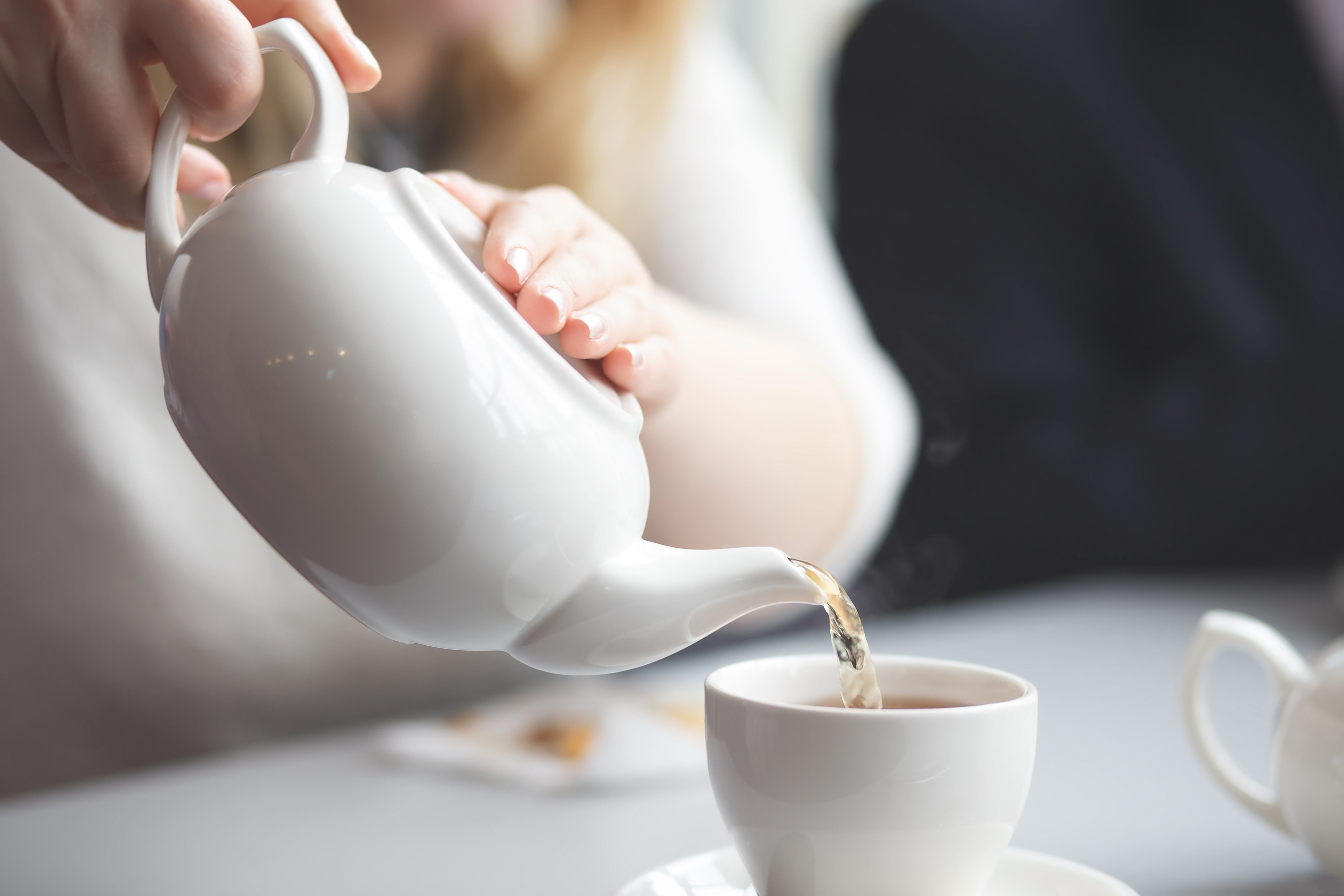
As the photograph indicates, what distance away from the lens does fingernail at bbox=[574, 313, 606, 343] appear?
49 cm

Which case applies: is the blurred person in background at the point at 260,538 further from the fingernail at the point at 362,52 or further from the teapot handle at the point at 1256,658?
the teapot handle at the point at 1256,658

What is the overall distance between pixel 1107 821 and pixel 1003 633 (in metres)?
0.61

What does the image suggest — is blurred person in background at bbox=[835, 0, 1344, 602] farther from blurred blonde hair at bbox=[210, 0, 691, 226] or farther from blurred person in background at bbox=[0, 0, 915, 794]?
blurred blonde hair at bbox=[210, 0, 691, 226]

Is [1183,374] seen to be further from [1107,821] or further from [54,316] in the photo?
[54,316]

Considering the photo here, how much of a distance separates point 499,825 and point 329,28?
0.52m

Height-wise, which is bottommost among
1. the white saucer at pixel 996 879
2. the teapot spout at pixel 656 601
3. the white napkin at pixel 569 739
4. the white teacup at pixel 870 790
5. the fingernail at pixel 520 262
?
the white napkin at pixel 569 739

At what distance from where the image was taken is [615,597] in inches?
17.7

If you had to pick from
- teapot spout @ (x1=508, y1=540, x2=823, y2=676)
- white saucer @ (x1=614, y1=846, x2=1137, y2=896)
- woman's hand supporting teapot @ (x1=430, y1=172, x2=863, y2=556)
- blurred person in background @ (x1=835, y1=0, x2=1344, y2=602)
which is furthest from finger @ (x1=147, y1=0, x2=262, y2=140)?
blurred person in background @ (x1=835, y1=0, x2=1344, y2=602)

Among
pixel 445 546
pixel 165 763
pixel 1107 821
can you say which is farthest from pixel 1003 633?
pixel 445 546

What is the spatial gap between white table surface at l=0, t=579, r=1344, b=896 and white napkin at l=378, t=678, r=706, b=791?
0.02m

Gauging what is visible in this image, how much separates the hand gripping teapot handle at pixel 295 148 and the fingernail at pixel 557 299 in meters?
0.10

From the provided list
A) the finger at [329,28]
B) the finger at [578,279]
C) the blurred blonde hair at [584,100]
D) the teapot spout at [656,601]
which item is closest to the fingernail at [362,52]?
the finger at [329,28]

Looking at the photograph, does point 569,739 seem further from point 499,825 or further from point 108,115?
point 108,115

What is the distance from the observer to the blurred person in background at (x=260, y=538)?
1.04 meters
